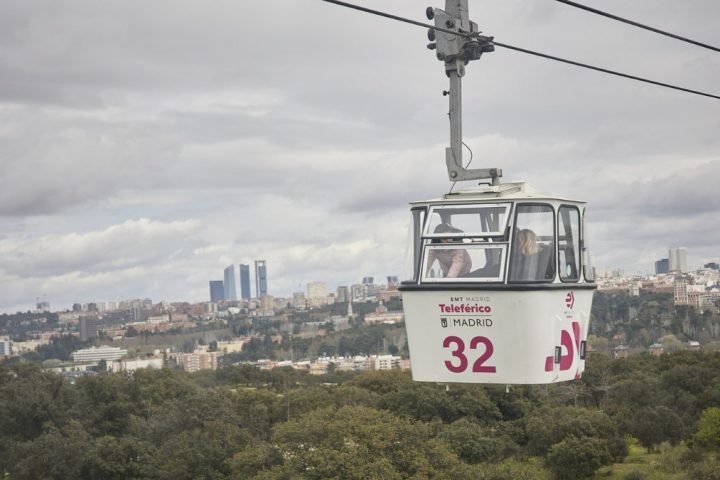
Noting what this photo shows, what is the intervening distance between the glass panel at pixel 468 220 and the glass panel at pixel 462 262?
0.15 meters

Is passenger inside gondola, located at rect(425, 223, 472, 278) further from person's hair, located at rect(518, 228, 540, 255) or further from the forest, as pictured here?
the forest

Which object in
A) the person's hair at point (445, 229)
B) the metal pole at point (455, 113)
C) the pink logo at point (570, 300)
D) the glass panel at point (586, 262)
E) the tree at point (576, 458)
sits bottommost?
the tree at point (576, 458)

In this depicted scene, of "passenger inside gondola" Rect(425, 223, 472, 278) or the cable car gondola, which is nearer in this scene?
the cable car gondola

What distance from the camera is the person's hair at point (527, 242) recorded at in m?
12.8

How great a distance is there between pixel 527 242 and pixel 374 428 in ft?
138

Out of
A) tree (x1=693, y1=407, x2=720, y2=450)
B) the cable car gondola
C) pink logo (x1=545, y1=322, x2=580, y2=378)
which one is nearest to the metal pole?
the cable car gondola

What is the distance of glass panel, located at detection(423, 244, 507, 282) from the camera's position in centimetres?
1278

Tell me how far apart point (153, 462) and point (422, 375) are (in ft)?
165

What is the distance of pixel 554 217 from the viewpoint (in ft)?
43.0

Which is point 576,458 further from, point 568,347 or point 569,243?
point 569,243

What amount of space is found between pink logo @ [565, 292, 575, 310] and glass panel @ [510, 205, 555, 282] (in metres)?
0.48

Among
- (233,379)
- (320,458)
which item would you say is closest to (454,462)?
(320,458)

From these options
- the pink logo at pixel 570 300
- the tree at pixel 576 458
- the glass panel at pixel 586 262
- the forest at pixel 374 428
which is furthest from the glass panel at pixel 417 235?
the tree at pixel 576 458

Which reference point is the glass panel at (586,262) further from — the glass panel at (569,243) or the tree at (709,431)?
the tree at (709,431)
